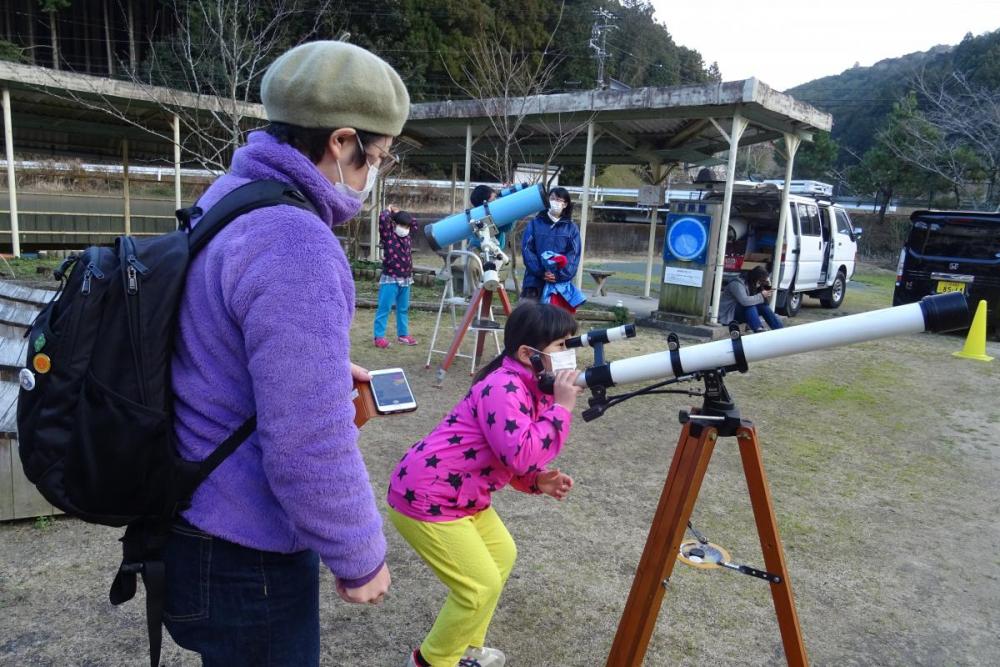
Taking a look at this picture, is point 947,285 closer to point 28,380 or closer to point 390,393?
point 390,393

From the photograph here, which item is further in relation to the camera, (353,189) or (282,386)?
(353,189)

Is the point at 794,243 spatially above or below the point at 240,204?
below

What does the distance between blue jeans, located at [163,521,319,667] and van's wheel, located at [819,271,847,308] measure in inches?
538

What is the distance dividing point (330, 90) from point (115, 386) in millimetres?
639

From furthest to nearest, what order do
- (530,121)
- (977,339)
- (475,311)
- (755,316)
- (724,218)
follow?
(530,121)
(724,218)
(977,339)
(755,316)
(475,311)

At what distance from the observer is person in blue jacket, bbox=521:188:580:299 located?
22.5 ft

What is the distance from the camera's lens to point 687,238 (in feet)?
30.8

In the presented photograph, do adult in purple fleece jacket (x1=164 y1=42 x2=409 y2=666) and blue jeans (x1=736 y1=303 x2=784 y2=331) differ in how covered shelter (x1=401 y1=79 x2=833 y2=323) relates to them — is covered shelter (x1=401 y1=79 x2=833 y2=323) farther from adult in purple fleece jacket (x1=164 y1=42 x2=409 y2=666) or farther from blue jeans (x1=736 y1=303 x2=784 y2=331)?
adult in purple fleece jacket (x1=164 y1=42 x2=409 y2=666)

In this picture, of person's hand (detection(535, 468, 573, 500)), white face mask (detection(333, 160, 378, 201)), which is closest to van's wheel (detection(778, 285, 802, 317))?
person's hand (detection(535, 468, 573, 500))

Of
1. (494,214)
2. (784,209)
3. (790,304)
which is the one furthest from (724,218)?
(494,214)

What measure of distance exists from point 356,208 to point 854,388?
22.3ft

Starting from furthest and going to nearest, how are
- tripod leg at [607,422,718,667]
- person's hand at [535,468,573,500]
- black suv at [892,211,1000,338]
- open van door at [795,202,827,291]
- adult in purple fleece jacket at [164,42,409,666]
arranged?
open van door at [795,202,827,291] → black suv at [892,211,1000,338] → person's hand at [535,468,573,500] → tripod leg at [607,422,718,667] → adult in purple fleece jacket at [164,42,409,666]

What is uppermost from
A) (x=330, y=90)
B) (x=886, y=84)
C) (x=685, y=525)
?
(x=886, y=84)

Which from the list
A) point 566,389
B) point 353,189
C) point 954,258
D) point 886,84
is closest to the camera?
point 353,189
